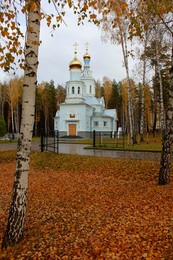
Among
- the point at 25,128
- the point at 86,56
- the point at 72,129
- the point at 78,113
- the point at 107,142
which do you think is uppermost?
the point at 86,56

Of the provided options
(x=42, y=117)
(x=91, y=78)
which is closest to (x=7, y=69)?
(x=91, y=78)

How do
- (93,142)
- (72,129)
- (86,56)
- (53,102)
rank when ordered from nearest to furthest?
(93,142)
(72,129)
(86,56)
(53,102)

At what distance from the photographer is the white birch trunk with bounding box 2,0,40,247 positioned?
10.7 ft

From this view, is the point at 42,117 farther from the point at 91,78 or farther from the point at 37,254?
the point at 37,254

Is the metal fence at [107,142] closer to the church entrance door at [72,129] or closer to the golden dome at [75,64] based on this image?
the church entrance door at [72,129]

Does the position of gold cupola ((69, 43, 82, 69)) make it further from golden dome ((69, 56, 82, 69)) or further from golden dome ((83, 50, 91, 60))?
golden dome ((83, 50, 91, 60))

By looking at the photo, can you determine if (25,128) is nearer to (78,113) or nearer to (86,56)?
(78,113)

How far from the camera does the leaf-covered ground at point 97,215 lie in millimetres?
3246

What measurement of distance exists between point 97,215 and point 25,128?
2.37 metres

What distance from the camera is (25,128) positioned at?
3363 mm

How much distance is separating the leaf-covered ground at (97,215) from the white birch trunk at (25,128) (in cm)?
33

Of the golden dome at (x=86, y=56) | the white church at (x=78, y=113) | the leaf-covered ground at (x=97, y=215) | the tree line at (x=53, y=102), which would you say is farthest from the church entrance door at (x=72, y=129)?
the leaf-covered ground at (x=97, y=215)

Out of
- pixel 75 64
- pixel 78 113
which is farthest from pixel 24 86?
pixel 75 64

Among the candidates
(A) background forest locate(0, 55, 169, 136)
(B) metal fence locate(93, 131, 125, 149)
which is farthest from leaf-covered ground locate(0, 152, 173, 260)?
(A) background forest locate(0, 55, 169, 136)
